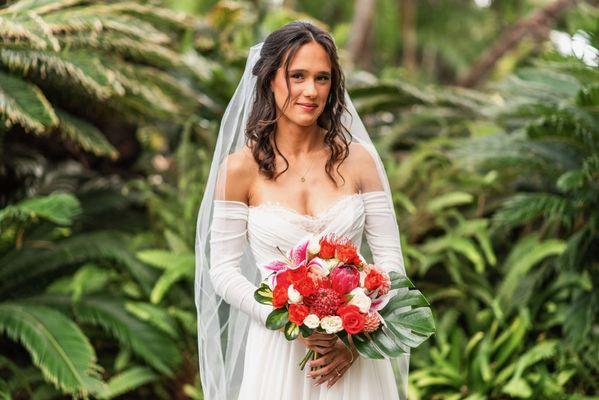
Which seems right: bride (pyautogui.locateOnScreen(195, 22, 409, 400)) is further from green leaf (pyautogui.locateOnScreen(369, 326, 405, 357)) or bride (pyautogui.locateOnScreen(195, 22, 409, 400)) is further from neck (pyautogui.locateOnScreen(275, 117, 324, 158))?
green leaf (pyautogui.locateOnScreen(369, 326, 405, 357))

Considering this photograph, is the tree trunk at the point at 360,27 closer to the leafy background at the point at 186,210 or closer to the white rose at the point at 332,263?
the leafy background at the point at 186,210

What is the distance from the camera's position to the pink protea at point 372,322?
2422 millimetres

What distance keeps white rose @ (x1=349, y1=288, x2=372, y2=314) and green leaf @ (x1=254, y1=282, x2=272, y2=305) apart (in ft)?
0.98

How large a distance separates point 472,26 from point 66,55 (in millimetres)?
11196

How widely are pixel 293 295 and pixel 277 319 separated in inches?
5.1

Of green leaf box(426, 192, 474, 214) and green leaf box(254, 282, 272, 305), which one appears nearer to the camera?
green leaf box(254, 282, 272, 305)

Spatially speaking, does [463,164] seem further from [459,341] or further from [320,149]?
[320,149]

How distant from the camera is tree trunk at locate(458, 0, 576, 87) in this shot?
920 centimetres

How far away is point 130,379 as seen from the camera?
5.15 m

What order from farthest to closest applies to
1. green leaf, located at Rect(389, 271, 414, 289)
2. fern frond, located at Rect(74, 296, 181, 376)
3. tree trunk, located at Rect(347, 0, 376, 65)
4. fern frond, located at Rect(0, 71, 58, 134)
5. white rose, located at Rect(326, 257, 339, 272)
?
tree trunk, located at Rect(347, 0, 376, 65) < fern frond, located at Rect(74, 296, 181, 376) < fern frond, located at Rect(0, 71, 58, 134) < green leaf, located at Rect(389, 271, 414, 289) < white rose, located at Rect(326, 257, 339, 272)

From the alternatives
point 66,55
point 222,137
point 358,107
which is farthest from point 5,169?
point 222,137

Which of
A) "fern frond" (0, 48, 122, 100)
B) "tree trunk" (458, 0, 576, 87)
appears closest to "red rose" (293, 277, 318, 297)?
"fern frond" (0, 48, 122, 100)

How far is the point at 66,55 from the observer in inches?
203

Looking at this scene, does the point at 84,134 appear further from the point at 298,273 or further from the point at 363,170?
the point at 298,273
